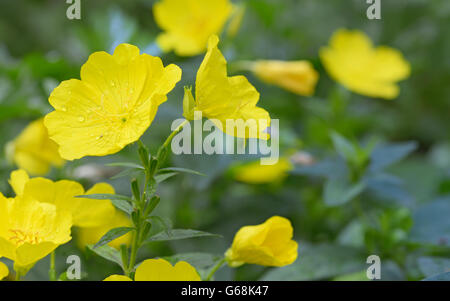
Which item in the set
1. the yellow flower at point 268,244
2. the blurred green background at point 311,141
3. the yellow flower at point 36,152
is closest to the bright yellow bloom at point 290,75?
the blurred green background at point 311,141

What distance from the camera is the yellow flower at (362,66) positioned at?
148cm

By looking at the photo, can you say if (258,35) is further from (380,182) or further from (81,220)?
(81,220)

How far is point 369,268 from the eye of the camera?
868 millimetres

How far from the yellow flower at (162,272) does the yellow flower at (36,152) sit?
1.79ft

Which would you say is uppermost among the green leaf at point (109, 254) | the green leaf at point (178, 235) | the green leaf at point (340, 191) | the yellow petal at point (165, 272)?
the green leaf at point (340, 191)

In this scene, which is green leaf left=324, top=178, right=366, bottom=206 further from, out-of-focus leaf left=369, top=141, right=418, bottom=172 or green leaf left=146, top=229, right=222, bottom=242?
green leaf left=146, top=229, right=222, bottom=242

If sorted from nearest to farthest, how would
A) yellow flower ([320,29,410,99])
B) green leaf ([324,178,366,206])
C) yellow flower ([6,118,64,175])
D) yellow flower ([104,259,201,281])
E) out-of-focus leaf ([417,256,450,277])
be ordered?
yellow flower ([104,259,201,281])
out-of-focus leaf ([417,256,450,277])
green leaf ([324,178,366,206])
yellow flower ([6,118,64,175])
yellow flower ([320,29,410,99])

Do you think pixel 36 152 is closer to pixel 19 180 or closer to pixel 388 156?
pixel 19 180

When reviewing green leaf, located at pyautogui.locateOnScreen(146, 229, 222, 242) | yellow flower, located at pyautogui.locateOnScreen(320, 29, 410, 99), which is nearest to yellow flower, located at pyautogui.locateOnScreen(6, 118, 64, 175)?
green leaf, located at pyautogui.locateOnScreen(146, 229, 222, 242)

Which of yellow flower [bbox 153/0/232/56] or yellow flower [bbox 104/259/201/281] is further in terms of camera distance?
yellow flower [bbox 153/0/232/56]

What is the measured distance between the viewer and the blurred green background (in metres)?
0.99

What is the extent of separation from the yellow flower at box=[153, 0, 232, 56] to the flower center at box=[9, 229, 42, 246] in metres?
0.73

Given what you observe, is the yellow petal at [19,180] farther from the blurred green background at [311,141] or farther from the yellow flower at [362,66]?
the yellow flower at [362,66]

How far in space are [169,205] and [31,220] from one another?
619 mm
